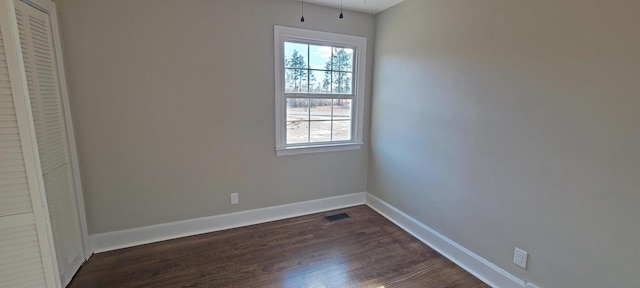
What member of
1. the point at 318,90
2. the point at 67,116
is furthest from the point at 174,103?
the point at 318,90

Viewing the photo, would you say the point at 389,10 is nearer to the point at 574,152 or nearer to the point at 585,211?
the point at 574,152

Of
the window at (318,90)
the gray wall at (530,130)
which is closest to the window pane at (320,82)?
the window at (318,90)

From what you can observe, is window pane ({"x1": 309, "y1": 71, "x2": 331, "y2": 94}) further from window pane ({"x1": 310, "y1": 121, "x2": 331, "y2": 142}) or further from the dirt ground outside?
window pane ({"x1": 310, "y1": 121, "x2": 331, "y2": 142})

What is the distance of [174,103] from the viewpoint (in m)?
2.49

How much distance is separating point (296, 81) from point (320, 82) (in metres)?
0.30

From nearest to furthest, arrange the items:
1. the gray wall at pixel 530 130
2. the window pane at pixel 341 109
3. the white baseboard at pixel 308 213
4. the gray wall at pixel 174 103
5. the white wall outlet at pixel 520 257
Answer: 1. the gray wall at pixel 530 130
2. the white wall outlet at pixel 520 257
3. the white baseboard at pixel 308 213
4. the gray wall at pixel 174 103
5. the window pane at pixel 341 109

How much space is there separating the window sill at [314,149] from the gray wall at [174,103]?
76 mm

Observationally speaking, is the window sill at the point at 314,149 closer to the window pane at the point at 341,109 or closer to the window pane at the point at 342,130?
the window pane at the point at 342,130

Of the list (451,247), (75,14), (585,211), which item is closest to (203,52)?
(75,14)

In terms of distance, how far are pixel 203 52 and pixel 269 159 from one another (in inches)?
48.7

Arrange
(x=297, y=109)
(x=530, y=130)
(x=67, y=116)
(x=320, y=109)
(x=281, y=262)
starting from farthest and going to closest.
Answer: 1. (x=320, y=109)
2. (x=297, y=109)
3. (x=281, y=262)
4. (x=67, y=116)
5. (x=530, y=130)

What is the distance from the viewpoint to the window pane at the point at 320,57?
3.02 m

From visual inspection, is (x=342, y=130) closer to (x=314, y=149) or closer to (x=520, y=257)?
(x=314, y=149)

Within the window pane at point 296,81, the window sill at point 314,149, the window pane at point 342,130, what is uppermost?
the window pane at point 296,81
